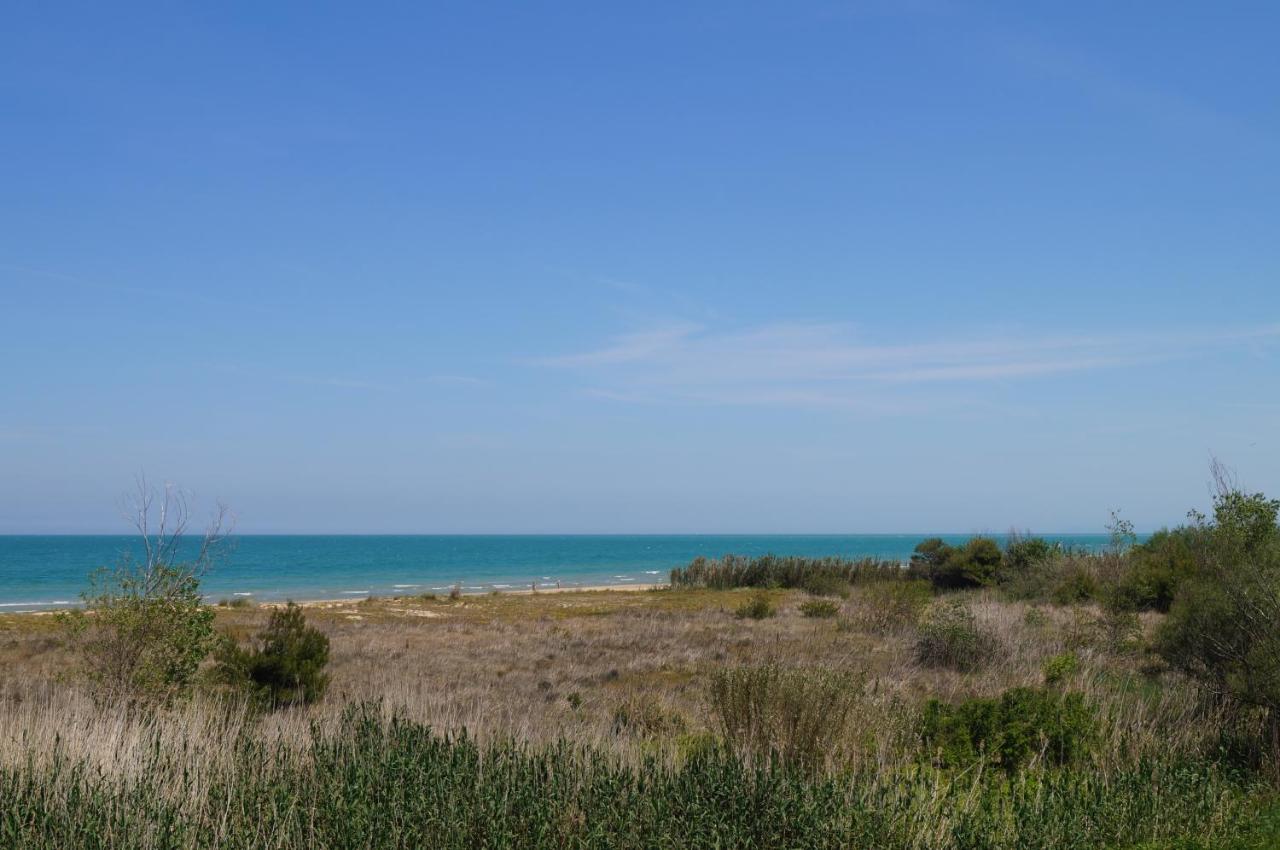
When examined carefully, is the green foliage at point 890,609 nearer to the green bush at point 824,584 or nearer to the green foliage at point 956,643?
the green foliage at point 956,643

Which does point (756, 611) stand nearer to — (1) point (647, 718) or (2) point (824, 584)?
(2) point (824, 584)

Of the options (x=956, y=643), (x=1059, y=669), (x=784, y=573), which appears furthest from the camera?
(x=784, y=573)

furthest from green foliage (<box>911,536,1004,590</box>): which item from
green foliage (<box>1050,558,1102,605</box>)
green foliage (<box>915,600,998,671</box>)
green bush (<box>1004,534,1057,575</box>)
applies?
green foliage (<box>915,600,998,671</box>)

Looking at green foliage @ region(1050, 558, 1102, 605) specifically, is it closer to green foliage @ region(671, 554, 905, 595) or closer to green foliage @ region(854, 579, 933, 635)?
green foliage @ region(854, 579, 933, 635)

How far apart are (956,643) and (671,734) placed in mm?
9548

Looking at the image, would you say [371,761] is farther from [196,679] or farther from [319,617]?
[319,617]

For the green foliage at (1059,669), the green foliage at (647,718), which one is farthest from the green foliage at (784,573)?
the green foliage at (647,718)

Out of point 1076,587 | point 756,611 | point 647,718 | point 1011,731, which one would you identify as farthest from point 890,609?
point 1011,731

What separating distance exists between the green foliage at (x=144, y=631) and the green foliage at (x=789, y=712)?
7165 millimetres

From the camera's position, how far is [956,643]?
19188mm

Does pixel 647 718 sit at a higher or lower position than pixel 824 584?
higher

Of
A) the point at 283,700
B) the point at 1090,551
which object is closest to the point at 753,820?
the point at 283,700

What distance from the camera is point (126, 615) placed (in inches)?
511

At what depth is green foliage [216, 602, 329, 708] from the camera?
1512 centimetres
